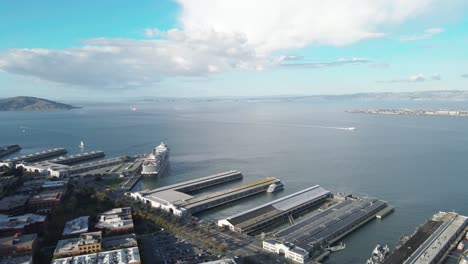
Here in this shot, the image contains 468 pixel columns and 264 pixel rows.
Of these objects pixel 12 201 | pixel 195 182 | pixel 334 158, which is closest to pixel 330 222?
pixel 195 182

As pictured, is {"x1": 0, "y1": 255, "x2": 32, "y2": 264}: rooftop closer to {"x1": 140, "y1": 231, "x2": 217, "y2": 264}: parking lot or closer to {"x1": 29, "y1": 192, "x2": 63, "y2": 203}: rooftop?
{"x1": 140, "y1": 231, "x2": 217, "y2": 264}: parking lot

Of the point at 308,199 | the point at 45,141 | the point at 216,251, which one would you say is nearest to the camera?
the point at 216,251

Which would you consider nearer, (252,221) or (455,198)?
(252,221)

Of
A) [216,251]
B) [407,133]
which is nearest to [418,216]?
[216,251]

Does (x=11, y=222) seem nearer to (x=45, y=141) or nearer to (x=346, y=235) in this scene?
(x=346, y=235)

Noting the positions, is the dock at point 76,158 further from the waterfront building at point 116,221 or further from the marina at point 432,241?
the marina at point 432,241

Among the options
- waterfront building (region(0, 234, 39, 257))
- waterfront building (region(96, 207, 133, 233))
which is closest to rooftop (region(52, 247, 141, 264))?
waterfront building (region(0, 234, 39, 257))

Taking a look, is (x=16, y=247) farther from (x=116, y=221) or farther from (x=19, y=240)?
(x=116, y=221)
